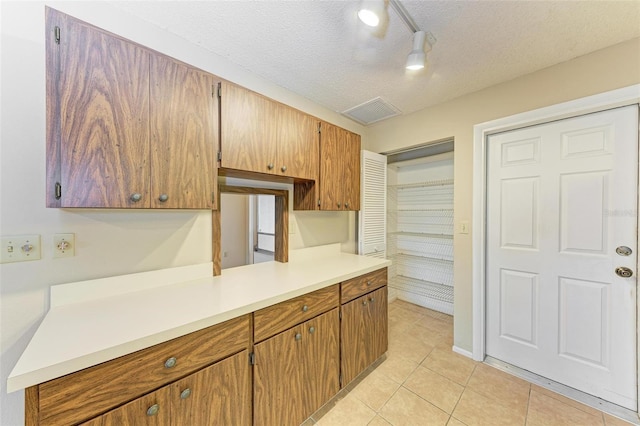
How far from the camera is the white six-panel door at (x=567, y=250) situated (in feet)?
5.21

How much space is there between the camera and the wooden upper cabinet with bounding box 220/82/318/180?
1432 millimetres

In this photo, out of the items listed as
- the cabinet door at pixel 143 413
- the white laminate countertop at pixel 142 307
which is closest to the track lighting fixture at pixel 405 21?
the white laminate countertop at pixel 142 307

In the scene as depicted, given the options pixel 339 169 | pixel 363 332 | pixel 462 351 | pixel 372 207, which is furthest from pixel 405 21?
pixel 462 351

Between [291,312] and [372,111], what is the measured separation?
2.21 metres

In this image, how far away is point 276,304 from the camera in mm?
1312

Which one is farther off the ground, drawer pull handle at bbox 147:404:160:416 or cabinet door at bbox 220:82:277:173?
cabinet door at bbox 220:82:277:173

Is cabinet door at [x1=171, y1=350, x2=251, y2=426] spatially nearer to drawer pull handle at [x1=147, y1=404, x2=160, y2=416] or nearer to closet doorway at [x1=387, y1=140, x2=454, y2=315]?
drawer pull handle at [x1=147, y1=404, x2=160, y2=416]

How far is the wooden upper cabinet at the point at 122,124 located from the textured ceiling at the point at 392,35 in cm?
42

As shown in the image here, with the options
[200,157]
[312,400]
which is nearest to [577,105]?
[200,157]

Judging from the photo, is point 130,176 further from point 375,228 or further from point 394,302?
point 394,302

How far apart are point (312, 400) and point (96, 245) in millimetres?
1562

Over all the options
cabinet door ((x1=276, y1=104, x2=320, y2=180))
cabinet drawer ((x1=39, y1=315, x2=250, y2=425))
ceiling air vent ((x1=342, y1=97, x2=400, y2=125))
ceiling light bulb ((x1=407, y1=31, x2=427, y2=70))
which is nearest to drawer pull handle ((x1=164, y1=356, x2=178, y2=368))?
cabinet drawer ((x1=39, y1=315, x2=250, y2=425))

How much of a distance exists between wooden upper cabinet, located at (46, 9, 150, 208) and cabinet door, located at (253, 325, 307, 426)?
3.33ft

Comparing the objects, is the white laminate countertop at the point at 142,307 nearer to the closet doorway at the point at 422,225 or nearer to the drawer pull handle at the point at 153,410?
the drawer pull handle at the point at 153,410
